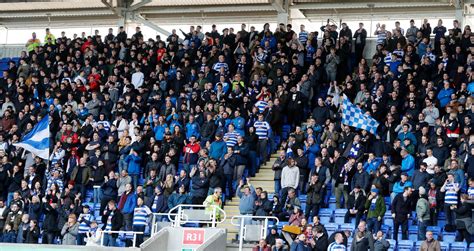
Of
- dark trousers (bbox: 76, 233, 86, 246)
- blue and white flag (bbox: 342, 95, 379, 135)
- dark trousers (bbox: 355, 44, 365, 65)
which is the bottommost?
dark trousers (bbox: 76, 233, 86, 246)

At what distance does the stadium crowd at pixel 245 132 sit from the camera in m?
24.2

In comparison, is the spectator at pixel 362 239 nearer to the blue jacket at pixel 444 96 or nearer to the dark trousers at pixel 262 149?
the dark trousers at pixel 262 149

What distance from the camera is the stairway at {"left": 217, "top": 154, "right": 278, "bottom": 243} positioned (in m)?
25.2

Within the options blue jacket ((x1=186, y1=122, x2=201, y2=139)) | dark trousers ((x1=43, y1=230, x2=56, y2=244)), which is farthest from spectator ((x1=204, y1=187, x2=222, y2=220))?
dark trousers ((x1=43, y1=230, x2=56, y2=244))

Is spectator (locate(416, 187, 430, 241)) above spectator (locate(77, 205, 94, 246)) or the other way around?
above

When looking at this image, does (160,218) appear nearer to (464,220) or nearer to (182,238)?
(182,238)

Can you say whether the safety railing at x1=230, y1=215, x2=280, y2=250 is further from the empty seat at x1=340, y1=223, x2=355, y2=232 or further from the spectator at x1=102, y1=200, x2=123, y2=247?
the spectator at x1=102, y1=200, x2=123, y2=247

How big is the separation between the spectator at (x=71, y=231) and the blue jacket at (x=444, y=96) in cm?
924

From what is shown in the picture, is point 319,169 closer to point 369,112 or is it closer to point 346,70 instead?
point 369,112

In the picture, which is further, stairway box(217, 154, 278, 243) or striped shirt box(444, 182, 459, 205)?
stairway box(217, 154, 278, 243)

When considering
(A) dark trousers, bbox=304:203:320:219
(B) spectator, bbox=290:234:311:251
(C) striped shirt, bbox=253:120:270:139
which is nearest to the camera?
(B) spectator, bbox=290:234:311:251

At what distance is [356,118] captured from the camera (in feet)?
86.9

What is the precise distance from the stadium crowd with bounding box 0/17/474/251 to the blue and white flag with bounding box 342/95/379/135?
240mm

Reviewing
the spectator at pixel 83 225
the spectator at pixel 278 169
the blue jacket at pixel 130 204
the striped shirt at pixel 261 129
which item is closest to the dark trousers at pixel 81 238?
the spectator at pixel 83 225
